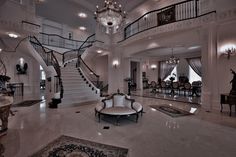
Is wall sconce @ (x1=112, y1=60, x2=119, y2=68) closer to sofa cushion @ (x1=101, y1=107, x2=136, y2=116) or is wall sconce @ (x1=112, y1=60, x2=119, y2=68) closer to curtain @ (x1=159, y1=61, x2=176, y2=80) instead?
curtain @ (x1=159, y1=61, x2=176, y2=80)

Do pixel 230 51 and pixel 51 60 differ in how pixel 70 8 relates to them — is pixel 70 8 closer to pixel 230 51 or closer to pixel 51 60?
pixel 51 60

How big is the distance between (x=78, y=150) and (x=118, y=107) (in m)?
2.15

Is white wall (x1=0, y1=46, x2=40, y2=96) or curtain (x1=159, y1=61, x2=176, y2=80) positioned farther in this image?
curtain (x1=159, y1=61, x2=176, y2=80)

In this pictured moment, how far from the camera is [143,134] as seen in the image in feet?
11.1

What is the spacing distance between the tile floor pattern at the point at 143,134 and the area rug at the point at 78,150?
172 millimetres

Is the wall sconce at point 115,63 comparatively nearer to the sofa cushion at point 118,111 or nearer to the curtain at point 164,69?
the curtain at point 164,69

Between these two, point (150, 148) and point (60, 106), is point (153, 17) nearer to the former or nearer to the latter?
point (60, 106)

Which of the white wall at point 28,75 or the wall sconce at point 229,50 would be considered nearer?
the wall sconce at point 229,50

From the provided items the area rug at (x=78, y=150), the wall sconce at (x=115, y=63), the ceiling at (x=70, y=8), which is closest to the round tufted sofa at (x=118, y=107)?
the area rug at (x=78, y=150)

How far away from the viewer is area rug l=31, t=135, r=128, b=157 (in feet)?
8.23

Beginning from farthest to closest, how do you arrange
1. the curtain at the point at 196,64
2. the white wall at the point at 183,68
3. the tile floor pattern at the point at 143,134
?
the white wall at the point at 183,68 → the curtain at the point at 196,64 → the tile floor pattern at the point at 143,134

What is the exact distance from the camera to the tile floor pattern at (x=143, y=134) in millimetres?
2648

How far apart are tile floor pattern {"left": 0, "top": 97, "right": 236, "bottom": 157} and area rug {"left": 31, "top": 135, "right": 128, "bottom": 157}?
0.56ft

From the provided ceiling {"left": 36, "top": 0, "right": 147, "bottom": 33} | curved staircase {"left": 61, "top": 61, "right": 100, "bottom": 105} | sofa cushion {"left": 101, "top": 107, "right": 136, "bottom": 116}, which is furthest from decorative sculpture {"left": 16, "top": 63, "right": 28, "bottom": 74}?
sofa cushion {"left": 101, "top": 107, "right": 136, "bottom": 116}
